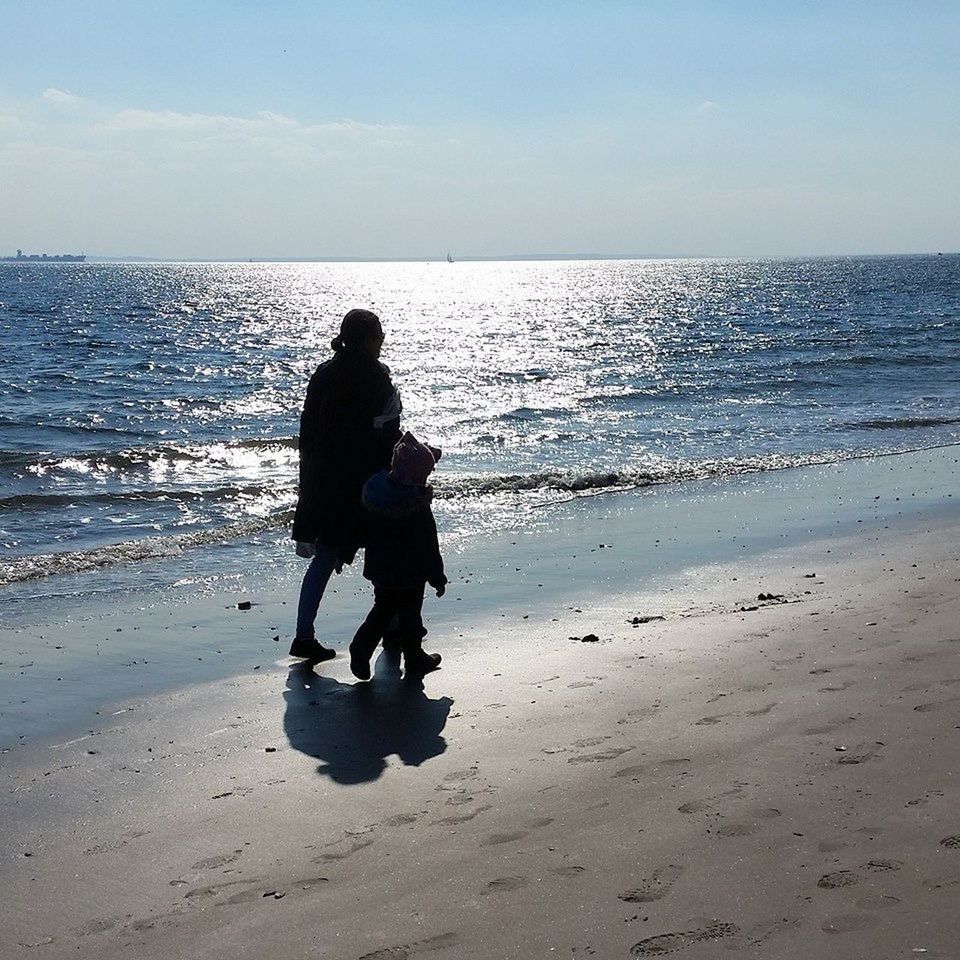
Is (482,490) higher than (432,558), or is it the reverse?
(432,558)

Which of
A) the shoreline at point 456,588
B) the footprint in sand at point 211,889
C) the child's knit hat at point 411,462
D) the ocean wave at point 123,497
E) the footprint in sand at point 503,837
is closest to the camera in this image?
the footprint in sand at point 211,889

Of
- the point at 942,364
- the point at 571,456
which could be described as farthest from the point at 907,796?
the point at 942,364

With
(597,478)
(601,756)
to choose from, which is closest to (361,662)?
(601,756)

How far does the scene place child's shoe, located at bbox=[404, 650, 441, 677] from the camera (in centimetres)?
589

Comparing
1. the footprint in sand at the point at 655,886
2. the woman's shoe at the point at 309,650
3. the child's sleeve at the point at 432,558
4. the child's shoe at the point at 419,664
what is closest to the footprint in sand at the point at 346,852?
the footprint in sand at the point at 655,886

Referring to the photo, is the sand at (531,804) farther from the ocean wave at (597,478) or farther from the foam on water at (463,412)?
the ocean wave at (597,478)

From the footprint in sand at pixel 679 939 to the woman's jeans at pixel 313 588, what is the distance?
3.48 metres

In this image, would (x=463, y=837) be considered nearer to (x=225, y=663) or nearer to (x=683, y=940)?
(x=683, y=940)

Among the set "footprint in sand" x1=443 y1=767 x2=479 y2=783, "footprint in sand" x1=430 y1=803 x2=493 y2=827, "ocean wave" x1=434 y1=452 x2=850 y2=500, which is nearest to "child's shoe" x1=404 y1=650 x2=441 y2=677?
"footprint in sand" x1=443 y1=767 x2=479 y2=783

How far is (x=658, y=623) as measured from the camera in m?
6.66

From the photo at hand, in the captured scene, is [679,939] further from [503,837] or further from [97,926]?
[97,926]

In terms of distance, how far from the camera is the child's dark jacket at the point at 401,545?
5.80 m

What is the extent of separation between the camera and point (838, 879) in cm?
328

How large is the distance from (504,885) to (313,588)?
10.4 feet
